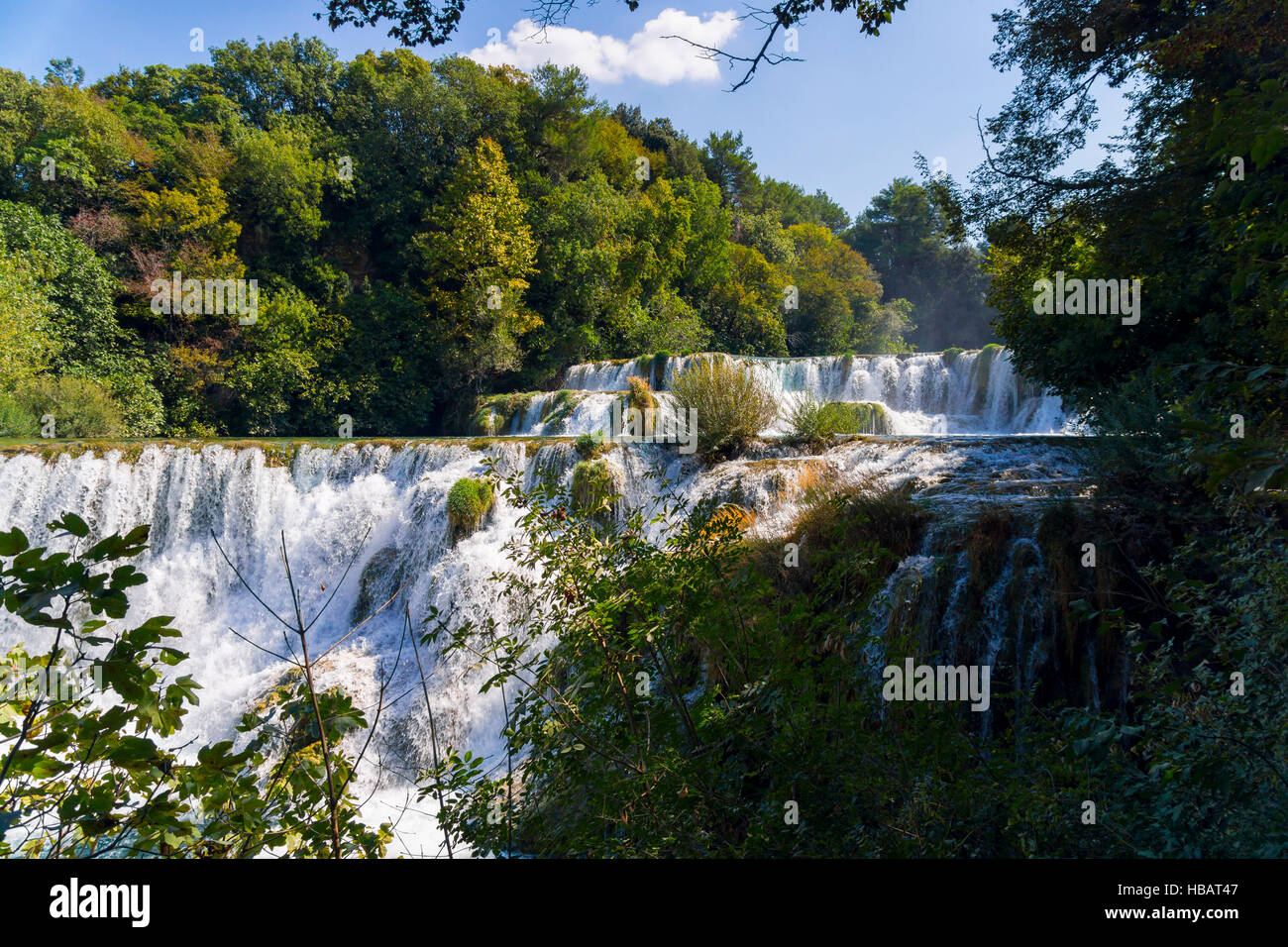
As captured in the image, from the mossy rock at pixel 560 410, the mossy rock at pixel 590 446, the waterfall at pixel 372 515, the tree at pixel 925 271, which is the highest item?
the tree at pixel 925 271

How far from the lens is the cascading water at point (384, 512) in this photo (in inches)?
264

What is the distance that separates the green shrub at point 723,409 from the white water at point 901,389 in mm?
2263

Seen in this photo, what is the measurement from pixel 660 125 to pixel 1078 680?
33910 millimetres

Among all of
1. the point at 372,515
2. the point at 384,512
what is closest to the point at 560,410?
the point at 384,512

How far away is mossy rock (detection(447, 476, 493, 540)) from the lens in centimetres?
918

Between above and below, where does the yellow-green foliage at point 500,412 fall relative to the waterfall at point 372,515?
above

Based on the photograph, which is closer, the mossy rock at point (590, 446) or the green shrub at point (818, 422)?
the green shrub at point (818, 422)

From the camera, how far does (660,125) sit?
3209 centimetres

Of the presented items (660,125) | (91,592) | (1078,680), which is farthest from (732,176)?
(91,592)

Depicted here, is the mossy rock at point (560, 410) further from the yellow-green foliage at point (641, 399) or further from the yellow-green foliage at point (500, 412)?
the yellow-green foliage at point (641, 399)

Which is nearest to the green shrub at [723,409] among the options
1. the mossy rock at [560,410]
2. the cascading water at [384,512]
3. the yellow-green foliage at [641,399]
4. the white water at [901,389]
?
the cascading water at [384,512]

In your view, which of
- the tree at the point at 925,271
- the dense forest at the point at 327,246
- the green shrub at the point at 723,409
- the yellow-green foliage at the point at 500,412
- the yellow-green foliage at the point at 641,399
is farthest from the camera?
the tree at the point at 925,271

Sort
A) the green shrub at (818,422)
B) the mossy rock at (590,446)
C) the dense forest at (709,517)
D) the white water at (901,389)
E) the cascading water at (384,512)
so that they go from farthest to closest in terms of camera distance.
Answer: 1. the white water at (901,389)
2. the mossy rock at (590,446)
3. the green shrub at (818,422)
4. the cascading water at (384,512)
5. the dense forest at (709,517)
